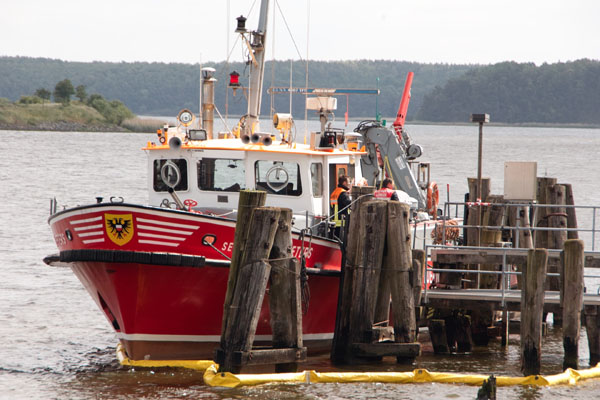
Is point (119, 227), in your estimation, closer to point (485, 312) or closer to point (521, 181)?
point (521, 181)

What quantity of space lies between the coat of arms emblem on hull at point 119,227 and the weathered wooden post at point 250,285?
1.41 meters

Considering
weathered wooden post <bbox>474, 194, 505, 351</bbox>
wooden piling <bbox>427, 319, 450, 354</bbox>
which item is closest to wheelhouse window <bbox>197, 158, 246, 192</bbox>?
wooden piling <bbox>427, 319, 450, 354</bbox>

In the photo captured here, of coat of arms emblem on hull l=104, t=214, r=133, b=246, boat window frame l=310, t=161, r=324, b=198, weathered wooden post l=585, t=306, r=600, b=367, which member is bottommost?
weathered wooden post l=585, t=306, r=600, b=367

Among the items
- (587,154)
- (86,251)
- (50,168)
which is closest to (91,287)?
(86,251)

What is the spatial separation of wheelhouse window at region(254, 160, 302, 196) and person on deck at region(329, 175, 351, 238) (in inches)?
23.8

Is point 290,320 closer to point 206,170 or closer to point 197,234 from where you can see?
point 197,234

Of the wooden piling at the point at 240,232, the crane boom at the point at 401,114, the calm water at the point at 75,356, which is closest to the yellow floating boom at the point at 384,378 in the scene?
the calm water at the point at 75,356

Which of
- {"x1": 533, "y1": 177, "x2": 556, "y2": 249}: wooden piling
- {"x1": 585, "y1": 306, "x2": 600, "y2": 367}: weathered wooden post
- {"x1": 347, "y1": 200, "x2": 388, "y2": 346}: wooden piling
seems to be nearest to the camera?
{"x1": 347, "y1": 200, "x2": 388, "y2": 346}: wooden piling

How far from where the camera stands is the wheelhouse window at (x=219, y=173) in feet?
45.1

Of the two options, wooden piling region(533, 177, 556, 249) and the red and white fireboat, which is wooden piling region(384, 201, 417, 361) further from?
wooden piling region(533, 177, 556, 249)

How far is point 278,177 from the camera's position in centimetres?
1377

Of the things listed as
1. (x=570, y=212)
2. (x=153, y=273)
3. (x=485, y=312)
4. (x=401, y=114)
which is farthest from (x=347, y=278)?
(x=401, y=114)

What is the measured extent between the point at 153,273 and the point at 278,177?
2992 millimetres

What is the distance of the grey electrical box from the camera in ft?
44.3
